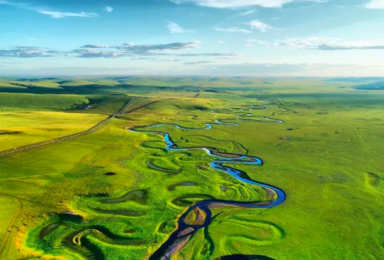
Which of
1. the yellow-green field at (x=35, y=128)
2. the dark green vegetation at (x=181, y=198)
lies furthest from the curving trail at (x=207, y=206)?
the yellow-green field at (x=35, y=128)

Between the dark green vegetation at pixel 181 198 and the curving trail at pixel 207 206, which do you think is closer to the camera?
the dark green vegetation at pixel 181 198

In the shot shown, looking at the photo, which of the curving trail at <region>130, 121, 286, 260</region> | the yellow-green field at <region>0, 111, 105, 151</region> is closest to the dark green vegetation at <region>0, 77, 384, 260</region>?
the curving trail at <region>130, 121, 286, 260</region>

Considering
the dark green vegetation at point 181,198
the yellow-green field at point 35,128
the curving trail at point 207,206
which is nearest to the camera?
the dark green vegetation at point 181,198

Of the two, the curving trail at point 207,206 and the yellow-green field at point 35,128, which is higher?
the yellow-green field at point 35,128

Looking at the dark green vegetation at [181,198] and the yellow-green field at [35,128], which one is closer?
the dark green vegetation at [181,198]

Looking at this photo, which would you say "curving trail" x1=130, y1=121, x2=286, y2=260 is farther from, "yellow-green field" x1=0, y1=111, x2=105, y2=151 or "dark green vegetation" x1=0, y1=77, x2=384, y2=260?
"yellow-green field" x1=0, y1=111, x2=105, y2=151

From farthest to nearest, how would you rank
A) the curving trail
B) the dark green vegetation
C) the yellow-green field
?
the yellow-green field
the curving trail
the dark green vegetation

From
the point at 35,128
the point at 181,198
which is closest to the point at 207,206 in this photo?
the point at 181,198

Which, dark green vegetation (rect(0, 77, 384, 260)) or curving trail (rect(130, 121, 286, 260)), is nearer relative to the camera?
dark green vegetation (rect(0, 77, 384, 260))

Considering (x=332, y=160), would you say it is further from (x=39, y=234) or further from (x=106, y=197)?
(x=39, y=234)

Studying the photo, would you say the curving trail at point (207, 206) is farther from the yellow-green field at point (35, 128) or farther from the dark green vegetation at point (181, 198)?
the yellow-green field at point (35, 128)

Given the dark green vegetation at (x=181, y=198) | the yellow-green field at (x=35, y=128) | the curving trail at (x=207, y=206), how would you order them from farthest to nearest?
the yellow-green field at (x=35, y=128) < the curving trail at (x=207, y=206) < the dark green vegetation at (x=181, y=198)

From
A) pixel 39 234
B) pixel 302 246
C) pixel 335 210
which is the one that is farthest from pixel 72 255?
pixel 335 210
